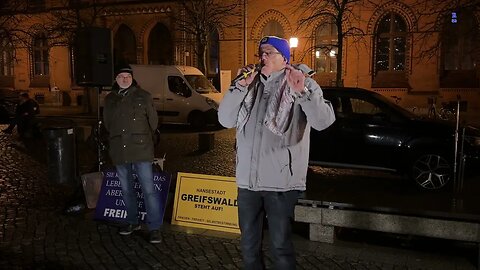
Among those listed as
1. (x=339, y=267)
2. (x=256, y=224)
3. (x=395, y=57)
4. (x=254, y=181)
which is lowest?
(x=339, y=267)

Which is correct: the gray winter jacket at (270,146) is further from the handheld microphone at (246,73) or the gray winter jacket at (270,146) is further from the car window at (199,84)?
the car window at (199,84)

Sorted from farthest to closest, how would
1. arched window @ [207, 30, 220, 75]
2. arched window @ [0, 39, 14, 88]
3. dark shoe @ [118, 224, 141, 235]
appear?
arched window @ [0, 39, 14, 88]
arched window @ [207, 30, 220, 75]
dark shoe @ [118, 224, 141, 235]

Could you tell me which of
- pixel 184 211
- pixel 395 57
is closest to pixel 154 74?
pixel 395 57

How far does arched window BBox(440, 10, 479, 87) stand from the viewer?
2531 centimetres

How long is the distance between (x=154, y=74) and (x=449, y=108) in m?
13.5

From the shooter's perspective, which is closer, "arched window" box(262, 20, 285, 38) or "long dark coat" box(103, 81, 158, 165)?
"long dark coat" box(103, 81, 158, 165)

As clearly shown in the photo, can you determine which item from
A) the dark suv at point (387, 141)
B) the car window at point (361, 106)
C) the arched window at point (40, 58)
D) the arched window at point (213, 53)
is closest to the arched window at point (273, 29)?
the arched window at point (213, 53)

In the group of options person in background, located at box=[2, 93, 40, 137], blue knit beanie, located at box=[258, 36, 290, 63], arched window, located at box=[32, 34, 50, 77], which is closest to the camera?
blue knit beanie, located at box=[258, 36, 290, 63]

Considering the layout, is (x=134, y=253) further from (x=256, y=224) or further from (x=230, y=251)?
(x=256, y=224)

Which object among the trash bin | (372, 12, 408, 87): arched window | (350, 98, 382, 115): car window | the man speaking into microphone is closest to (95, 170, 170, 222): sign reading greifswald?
the trash bin

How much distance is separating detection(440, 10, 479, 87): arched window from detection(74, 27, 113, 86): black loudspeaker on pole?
Result: 70.4ft

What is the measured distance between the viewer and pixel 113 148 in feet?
19.3

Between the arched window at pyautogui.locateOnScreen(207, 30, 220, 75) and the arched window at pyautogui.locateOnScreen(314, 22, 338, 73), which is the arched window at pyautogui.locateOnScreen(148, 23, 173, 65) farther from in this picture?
the arched window at pyautogui.locateOnScreen(314, 22, 338, 73)

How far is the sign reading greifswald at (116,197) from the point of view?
651cm
